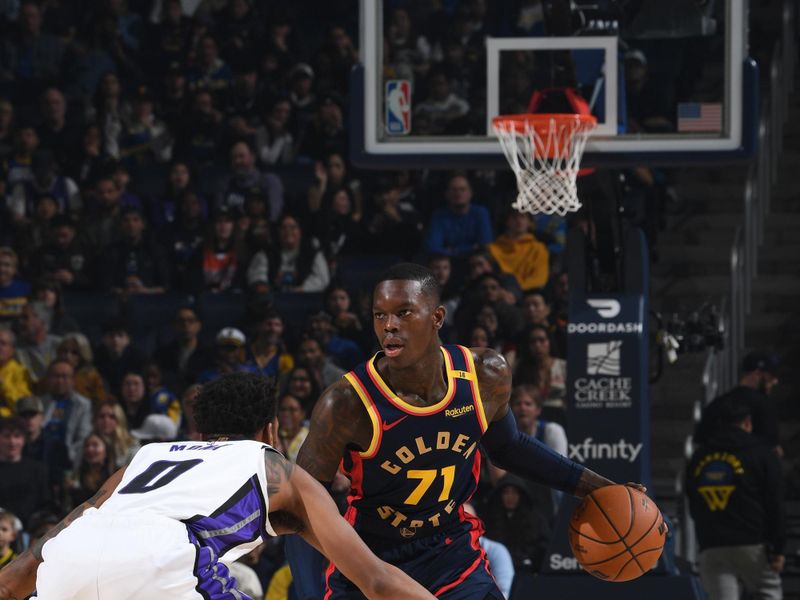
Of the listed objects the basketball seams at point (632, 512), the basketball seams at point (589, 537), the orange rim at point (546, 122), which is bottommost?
the basketball seams at point (589, 537)

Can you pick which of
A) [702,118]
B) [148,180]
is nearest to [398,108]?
[702,118]

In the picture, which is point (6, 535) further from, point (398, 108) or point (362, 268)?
point (362, 268)

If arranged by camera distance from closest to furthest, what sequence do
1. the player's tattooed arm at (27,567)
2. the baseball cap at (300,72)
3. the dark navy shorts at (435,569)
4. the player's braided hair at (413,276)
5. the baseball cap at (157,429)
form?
the player's tattooed arm at (27,567) < the player's braided hair at (413,276) < the dark navy shorts at (435,569) < the baseball cap at (157,429) < the baseball cap at (300,72)

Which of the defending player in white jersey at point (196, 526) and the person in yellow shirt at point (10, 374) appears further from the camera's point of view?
the person in yellow shirt at point (10, 374)

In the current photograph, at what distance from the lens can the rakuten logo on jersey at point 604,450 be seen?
28.4 feet

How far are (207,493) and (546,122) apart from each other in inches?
180

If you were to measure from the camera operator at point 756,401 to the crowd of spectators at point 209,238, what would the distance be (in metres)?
0.93

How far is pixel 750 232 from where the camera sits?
41.0 ft

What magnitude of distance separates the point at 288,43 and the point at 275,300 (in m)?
3.42

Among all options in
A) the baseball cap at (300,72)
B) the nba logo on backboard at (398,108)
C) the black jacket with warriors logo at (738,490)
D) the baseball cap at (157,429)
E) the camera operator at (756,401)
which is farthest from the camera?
the baseball cap at (300,72)

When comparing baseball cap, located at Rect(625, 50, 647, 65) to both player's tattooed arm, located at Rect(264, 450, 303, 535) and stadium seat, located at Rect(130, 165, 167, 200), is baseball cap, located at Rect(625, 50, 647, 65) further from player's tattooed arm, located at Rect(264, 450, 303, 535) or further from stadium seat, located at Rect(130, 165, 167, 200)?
stadium seat, located at Rect(130, 165, 167, 200)

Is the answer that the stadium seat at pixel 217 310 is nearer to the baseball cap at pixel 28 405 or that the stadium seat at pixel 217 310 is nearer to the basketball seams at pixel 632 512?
the baseball cap at pixel 28 405

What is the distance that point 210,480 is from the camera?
427cm

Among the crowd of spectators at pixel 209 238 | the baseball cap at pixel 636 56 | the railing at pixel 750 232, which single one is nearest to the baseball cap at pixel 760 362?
the railing at pixel 750 232
